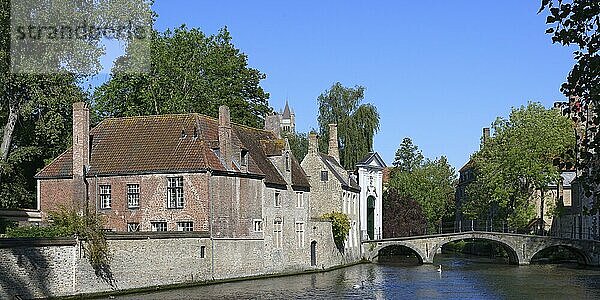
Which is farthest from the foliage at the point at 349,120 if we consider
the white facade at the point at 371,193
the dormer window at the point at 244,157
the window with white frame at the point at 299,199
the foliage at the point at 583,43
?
the foliage at the point at 583,43

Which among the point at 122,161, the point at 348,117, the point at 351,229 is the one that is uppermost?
the point at 348,117

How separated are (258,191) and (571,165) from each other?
27.6 metres

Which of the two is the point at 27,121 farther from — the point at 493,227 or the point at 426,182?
the point at 426,182

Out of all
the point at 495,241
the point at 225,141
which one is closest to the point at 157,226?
the point at 225,141

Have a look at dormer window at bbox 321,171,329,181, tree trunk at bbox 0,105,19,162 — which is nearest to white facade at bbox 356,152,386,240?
dormer window at bbox 321,171,329,181

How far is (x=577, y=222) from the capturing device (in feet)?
181

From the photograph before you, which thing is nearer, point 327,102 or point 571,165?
point 571,165

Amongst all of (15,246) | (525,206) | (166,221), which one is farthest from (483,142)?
(15,246)

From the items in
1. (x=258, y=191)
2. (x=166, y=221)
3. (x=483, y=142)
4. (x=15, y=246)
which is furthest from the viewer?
(x=483, y=142)

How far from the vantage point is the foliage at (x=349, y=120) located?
61.6m

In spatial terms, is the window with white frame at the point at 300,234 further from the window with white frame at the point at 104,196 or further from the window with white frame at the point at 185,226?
the window with white frame at the point at 104,196

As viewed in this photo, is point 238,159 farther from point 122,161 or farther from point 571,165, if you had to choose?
point 571,165

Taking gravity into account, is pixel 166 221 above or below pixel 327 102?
below

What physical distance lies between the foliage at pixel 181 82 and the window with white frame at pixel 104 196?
917 centimetres
